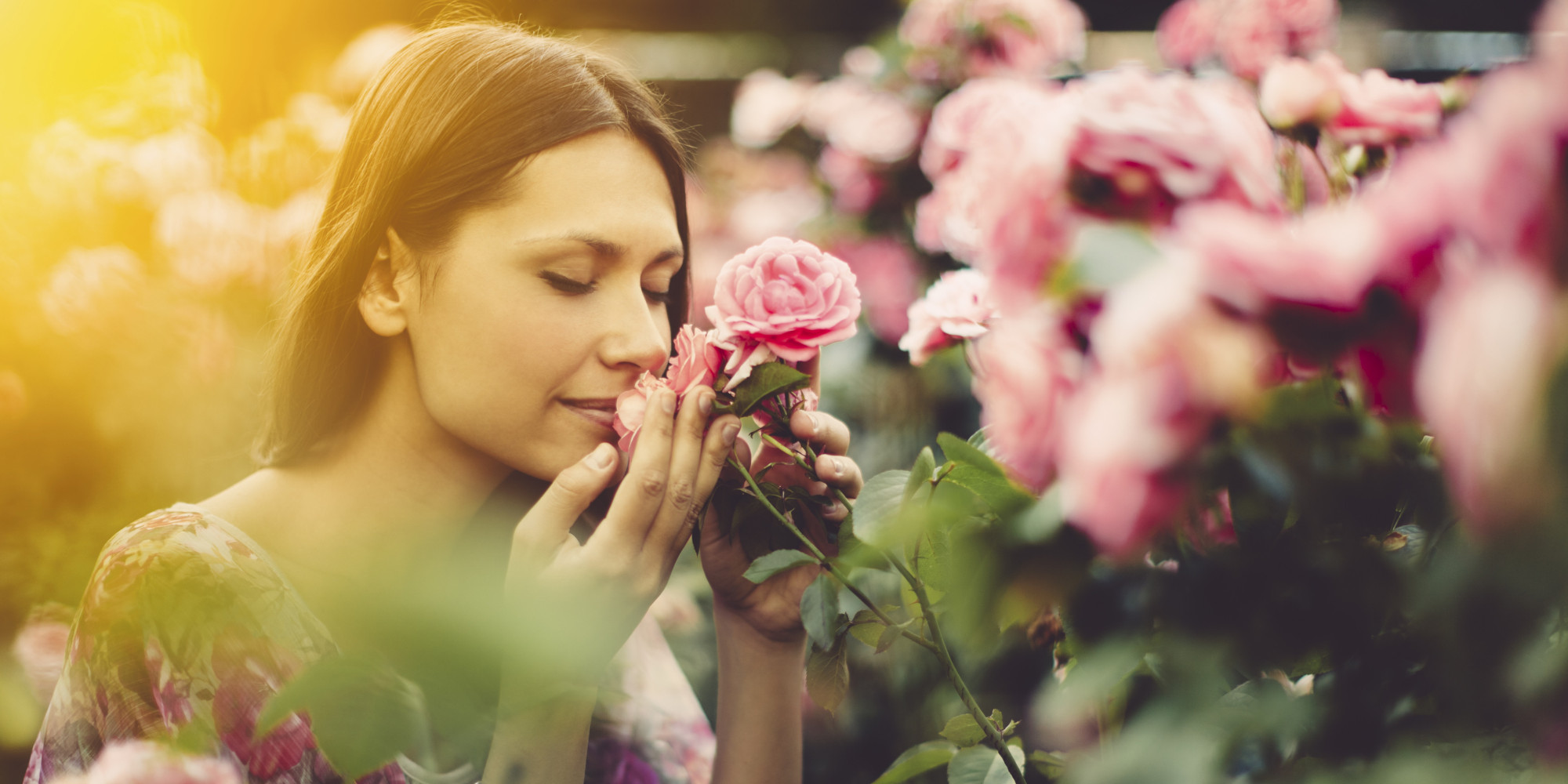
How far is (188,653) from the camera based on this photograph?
930mm

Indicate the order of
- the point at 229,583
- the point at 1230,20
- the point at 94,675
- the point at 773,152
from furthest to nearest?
the point at 773,152 < the point at 1230,20 < the point at 229,583 < the point at 94,675

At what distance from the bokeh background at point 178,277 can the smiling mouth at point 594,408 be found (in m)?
0.51

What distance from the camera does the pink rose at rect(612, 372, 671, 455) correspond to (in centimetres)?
101

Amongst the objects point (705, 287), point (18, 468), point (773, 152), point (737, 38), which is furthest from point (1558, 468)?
point (737, 38)

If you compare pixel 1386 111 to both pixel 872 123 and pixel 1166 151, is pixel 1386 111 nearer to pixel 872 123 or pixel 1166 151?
pixel 1166 151

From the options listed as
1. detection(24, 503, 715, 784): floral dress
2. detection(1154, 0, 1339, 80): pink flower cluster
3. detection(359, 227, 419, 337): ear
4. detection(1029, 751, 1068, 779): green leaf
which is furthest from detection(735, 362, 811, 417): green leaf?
detection(1154, 0, 1339, 80): pink flower cluster

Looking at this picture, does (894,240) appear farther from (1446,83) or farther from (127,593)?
(127,593)

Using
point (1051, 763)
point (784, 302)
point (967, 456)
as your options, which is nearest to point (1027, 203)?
point (967, 456)

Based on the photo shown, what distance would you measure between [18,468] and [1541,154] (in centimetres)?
124

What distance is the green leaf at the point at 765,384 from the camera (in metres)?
0.87

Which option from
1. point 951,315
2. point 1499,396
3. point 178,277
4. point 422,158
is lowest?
point 178,277

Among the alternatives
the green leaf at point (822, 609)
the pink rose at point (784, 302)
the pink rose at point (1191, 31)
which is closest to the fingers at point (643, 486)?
the pink rose at point (784, 302)

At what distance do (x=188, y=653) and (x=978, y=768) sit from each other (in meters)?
0.79

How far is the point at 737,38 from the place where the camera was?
4438mm
